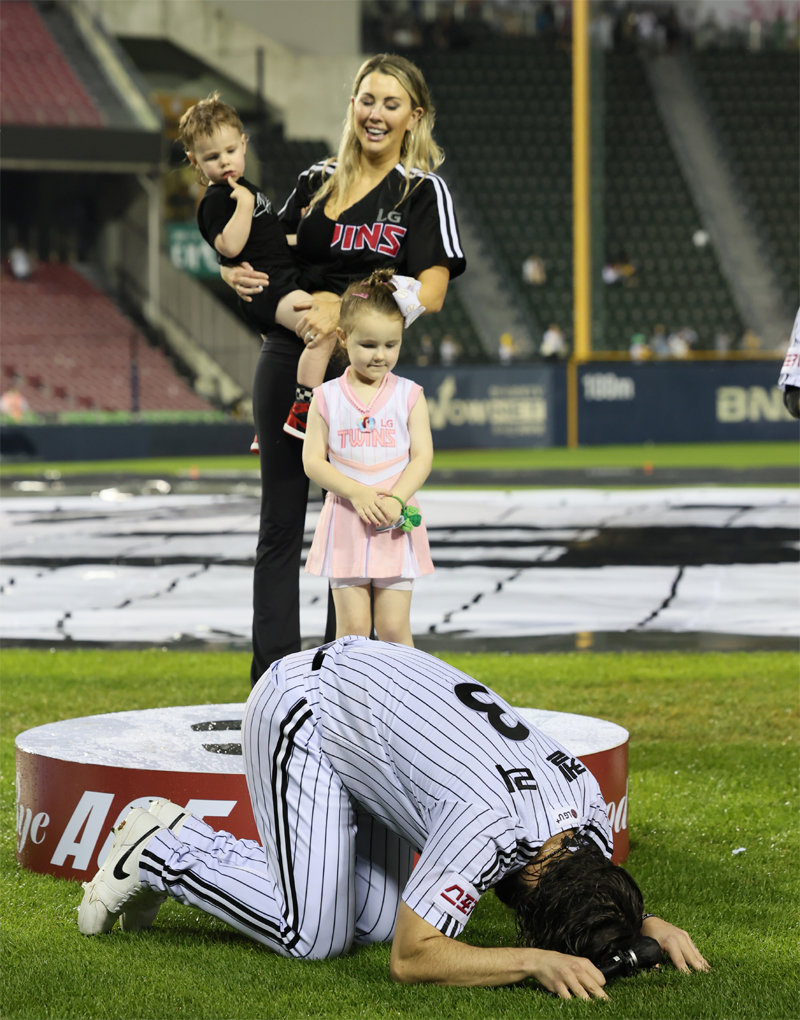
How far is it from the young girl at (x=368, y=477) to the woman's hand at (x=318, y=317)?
0.11 metres

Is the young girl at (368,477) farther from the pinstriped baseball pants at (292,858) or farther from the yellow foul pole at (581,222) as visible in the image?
the yellow foul pole at (581,222)

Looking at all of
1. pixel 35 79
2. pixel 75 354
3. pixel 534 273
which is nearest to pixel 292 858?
pixel 75 354

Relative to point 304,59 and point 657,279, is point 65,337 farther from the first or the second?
point 657,279

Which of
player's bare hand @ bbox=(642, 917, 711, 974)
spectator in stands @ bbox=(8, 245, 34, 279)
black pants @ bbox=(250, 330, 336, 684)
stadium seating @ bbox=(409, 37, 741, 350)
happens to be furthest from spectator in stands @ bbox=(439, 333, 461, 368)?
player's bare hand @ bbox=(642, 917, 711, 974)

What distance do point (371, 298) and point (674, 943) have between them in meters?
1.85

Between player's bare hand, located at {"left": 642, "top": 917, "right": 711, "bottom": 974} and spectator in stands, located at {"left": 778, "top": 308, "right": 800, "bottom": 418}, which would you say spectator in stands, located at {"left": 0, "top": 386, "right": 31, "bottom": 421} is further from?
player's bare hand, located at {"left": 642, "top": 917, "right": 711, "bottom": 974}

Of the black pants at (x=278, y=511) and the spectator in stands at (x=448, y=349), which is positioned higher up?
the spectator in stands at (x=448, y=349)

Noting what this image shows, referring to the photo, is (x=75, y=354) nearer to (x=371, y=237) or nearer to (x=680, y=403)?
(x=680, y=403)

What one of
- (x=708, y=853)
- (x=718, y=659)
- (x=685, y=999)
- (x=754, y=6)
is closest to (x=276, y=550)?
(x=708, y=853)

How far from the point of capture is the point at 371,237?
4.50 m

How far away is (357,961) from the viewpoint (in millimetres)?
3328

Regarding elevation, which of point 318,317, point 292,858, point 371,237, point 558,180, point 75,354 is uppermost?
point 558,180

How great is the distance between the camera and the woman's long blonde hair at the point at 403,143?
14.6ft

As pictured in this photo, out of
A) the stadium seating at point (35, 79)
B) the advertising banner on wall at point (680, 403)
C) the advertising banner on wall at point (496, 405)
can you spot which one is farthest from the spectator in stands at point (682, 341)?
the stadium seating at point (35, 79)
